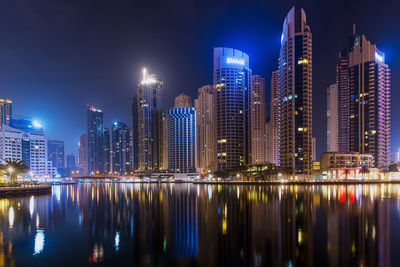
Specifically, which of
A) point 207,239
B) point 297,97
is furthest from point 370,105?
point 207,239

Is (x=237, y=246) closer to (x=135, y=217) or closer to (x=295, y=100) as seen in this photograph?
(x=135, y=217)

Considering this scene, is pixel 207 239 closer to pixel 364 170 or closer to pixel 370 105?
pixel 364 170

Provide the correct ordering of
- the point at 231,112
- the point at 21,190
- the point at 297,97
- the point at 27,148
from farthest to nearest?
the point at 231,112 → the point at 27,148 → the point at 297,97 → the point at 21,190

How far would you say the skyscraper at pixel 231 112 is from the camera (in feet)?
560

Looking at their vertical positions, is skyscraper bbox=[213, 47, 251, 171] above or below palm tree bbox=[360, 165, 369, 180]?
above

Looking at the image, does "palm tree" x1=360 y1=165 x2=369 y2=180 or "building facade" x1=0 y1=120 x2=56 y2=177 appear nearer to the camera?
"palm tree" x1=360 y1=165 x2=369 y2=180

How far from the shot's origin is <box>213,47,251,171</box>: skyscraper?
17075 cm

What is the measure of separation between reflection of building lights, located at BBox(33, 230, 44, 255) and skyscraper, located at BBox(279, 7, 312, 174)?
132723 millimetres

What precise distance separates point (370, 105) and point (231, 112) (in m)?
94.1

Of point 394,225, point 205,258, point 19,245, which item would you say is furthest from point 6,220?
point 394,225

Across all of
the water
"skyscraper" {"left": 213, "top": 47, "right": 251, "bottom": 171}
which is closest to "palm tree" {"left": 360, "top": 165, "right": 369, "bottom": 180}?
"skyscraper" {"left": 213, "top": 47, "right": 251, "bottom": 171}

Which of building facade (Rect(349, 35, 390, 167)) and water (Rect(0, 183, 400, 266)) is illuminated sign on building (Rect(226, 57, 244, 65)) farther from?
water (Rect(0, 183, 400, 266))

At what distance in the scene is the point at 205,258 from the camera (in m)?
18.2

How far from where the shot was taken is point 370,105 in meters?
166
